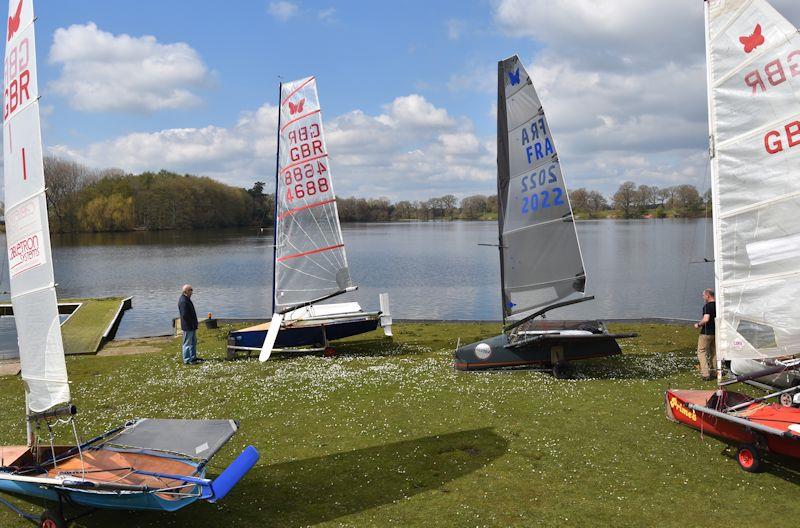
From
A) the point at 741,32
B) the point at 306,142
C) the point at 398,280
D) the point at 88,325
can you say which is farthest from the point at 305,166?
the point at 398,280

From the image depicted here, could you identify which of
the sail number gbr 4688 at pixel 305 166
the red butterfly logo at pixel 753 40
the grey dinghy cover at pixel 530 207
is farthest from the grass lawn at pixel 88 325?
the red butterfly logo at pixel 753 40

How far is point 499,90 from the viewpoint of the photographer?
15.1 meters

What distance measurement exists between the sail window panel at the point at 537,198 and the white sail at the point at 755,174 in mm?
4739

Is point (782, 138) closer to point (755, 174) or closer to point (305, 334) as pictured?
point (755, 174)

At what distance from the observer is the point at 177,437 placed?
8.73 metres

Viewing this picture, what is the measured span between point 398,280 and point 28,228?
35.0 metres

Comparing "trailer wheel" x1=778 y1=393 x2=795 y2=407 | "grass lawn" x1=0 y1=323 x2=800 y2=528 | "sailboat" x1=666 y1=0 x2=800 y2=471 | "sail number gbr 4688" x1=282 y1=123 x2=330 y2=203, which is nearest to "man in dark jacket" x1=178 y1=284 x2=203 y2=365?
"grass lawn" x1=0 y1=323 x2=800 y2=528

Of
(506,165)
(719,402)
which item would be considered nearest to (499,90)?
(506,165)

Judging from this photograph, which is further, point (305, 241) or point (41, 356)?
point (305, 241)

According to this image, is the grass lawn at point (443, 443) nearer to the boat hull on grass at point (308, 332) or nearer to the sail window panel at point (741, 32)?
the boat hull on grass at point (308, 332)

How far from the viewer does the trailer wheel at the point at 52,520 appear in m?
7.36

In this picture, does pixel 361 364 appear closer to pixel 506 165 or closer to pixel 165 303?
pixel 506 165

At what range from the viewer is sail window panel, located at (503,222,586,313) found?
15.0 m

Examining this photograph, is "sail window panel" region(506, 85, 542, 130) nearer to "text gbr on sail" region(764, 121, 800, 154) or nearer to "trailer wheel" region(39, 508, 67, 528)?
"text gbr on sail" region(764, 121, 800, 154)
